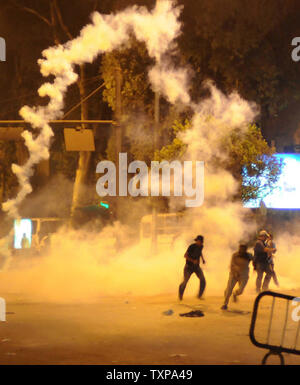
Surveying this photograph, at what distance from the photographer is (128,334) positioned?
11781 millimetres

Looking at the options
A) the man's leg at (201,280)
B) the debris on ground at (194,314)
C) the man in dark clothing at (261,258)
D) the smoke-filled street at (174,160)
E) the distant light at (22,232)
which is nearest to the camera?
the debris on ground at (194,314)

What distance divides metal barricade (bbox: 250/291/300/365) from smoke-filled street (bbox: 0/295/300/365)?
12.3 inches

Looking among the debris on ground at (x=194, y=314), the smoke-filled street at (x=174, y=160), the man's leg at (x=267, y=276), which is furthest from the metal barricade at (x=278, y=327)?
the smoke-filled street at (x=174, y=160)

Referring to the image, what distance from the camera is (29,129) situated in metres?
20.4

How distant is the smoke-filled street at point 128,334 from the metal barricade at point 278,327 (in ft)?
1.03

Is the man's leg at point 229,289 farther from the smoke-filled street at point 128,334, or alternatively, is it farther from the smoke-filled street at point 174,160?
the smoke-filled street at point 174,160

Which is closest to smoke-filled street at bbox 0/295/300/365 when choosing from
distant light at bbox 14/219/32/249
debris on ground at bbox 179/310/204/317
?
debris on ground at bbox 179/310/204/317

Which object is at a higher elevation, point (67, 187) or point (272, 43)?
point (272, 43)

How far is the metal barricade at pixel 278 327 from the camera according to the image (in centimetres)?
958

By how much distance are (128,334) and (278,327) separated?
2693 millimetres

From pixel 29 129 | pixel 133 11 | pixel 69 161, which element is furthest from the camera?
pixel 69 161

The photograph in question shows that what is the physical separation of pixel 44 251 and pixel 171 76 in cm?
730
